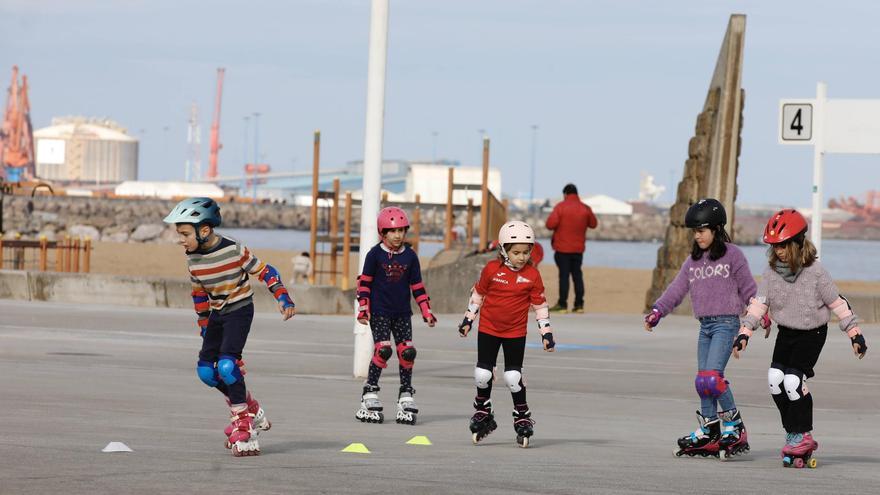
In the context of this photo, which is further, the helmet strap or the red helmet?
the helmet strap

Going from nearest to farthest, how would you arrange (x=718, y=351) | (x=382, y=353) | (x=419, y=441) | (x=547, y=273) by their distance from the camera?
(x=718, y=351), (x=419, y=441), (x=382, y=353), (x=547, y=273)

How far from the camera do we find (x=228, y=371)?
9305 millimetres

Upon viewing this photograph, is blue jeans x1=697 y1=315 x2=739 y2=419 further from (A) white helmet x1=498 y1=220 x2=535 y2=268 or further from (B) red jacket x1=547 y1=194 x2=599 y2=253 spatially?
(B) red jacket x1=547 y1=194 x2=599 y2=253

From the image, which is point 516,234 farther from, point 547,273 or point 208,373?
point 547,273

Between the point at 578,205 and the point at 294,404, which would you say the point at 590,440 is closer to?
the point at 294,404

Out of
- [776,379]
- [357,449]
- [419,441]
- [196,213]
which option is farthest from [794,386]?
[196,213]

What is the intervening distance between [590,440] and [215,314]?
2.75 meters

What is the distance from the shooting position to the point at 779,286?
972cm

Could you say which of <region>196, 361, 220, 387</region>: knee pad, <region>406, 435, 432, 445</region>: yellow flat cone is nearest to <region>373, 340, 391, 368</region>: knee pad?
<region>406, 435, 432, 445</region>: yellow flat cone

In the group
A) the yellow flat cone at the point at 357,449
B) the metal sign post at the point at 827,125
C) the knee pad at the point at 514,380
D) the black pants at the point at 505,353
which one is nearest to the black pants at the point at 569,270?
the metal sign post at the point at 827,125

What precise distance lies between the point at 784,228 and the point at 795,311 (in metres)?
0.50

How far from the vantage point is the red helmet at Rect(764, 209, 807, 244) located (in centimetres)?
959

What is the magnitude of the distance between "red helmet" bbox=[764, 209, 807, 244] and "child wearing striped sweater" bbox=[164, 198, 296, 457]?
2.89 metres

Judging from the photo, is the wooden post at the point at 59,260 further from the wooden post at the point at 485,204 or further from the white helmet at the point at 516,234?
the white helmet at the point at 516,234
